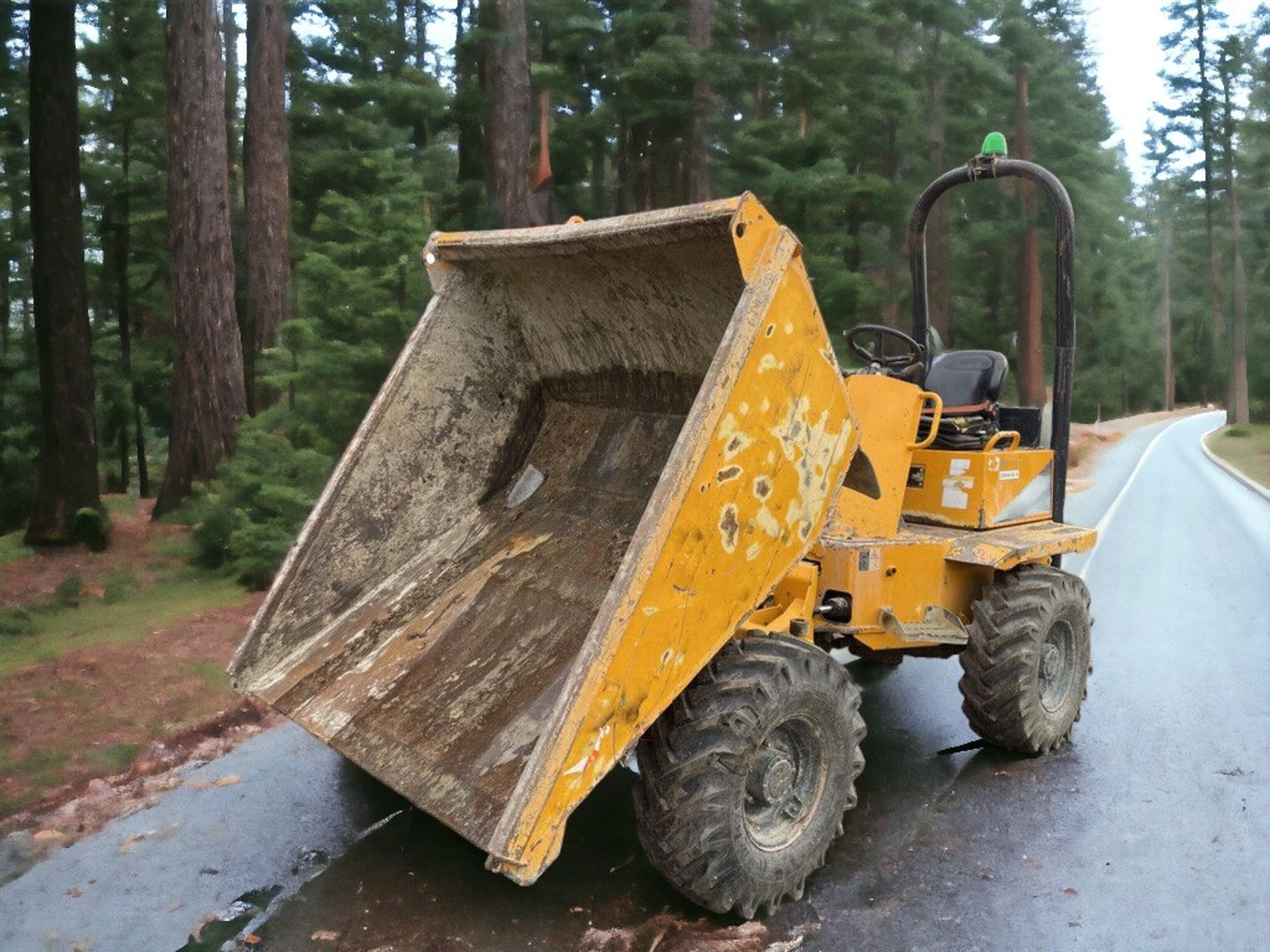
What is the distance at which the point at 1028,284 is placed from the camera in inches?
1022

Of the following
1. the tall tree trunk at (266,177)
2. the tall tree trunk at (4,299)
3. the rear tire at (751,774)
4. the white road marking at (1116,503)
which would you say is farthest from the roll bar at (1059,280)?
the tall tree trunk at (4,299)

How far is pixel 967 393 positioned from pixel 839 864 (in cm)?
271

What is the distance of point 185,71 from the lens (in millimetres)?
10555

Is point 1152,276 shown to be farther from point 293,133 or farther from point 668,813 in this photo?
point 668,813

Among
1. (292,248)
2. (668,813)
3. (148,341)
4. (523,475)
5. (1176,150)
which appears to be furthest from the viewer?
(1176,150)

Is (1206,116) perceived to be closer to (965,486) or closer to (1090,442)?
(1090,442)

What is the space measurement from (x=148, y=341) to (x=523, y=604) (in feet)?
62.9

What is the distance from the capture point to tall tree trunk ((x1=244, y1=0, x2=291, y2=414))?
39.4ft

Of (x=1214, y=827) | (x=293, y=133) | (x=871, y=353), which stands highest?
(x=293, y=133)

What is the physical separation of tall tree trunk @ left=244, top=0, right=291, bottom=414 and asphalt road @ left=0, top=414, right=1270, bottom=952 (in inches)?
297

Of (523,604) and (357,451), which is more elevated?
(357,451)

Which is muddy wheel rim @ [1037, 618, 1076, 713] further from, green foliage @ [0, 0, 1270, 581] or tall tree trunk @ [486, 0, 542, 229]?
tall tree trunk @ [486, 0, 542, 229]


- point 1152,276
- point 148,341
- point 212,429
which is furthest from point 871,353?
point 1152,276

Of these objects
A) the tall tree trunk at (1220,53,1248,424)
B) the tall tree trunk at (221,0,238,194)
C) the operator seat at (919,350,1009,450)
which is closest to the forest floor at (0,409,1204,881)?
the operator seat at (919,350,1009,450)
